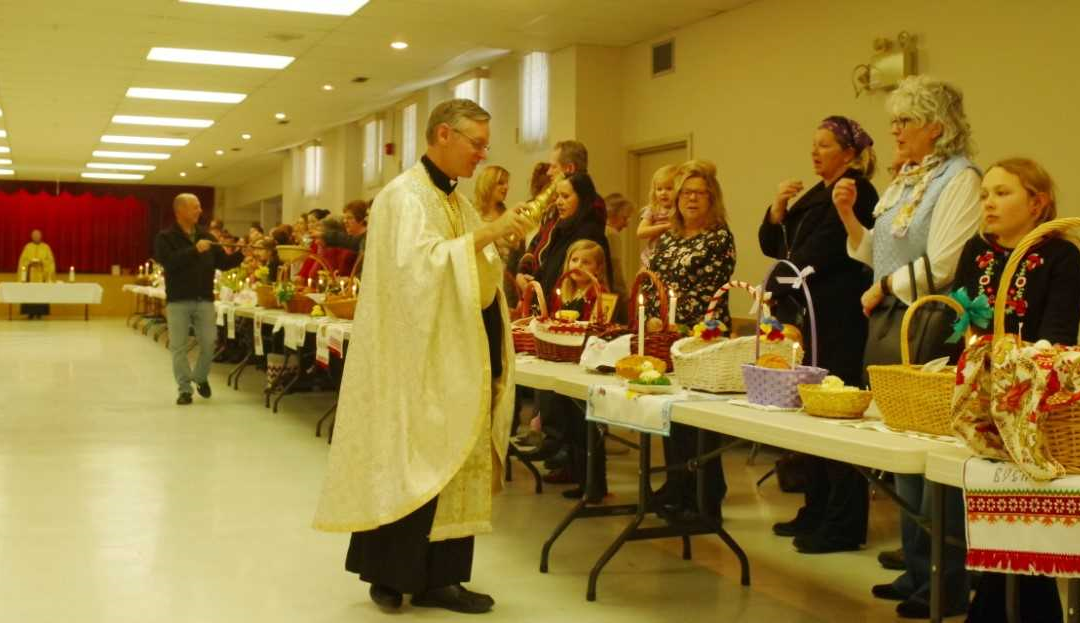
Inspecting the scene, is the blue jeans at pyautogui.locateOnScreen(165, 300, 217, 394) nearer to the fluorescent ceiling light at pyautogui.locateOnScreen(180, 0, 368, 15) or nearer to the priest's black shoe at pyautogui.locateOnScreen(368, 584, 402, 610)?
the fluorescent ceiling light at pyautogui.locateOnScreen(180, 0, 368, 15)

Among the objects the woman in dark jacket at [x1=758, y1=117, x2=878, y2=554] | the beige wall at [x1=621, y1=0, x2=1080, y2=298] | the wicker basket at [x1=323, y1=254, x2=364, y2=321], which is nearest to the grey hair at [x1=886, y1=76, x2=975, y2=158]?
the woman in dark jacket at [x1=758, y1=117, x2=878, y2=554]

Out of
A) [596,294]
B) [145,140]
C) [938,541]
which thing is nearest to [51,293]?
[145,140]

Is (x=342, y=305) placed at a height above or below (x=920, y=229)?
below

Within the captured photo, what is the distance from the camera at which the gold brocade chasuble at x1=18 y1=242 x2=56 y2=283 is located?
69.9 feet

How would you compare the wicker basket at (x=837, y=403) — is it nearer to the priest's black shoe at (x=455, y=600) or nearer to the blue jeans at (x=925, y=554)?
the blue jeans at (x=925, y=554)

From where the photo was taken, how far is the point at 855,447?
2184 millimetres

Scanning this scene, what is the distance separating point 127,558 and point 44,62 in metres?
8.37

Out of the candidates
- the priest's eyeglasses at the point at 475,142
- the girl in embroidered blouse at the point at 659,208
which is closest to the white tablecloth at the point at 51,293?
the girl in embroidered blouse at the point at 659,208

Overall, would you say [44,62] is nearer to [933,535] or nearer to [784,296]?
[784,296]

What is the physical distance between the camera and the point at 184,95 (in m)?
12.7

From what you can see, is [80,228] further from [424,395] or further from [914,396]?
[914,396]

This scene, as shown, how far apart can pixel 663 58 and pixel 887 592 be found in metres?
6.29

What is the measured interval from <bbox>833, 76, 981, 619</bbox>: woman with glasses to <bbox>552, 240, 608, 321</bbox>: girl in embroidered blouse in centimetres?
118

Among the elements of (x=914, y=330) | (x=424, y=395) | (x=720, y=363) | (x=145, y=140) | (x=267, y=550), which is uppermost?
(x=145, y=140)
